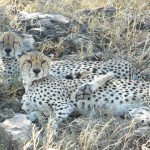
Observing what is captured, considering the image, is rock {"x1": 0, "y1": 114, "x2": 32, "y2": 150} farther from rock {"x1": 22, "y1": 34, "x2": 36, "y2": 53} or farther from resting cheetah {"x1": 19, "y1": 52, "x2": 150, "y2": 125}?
rock {"x1": 22, "y1": 34, "x2": 36, "y2": 53}

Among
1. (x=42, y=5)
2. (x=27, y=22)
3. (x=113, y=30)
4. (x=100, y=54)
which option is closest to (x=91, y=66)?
(x=100, y=54)

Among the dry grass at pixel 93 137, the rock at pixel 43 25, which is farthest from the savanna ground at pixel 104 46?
the rock at pixel 43 25

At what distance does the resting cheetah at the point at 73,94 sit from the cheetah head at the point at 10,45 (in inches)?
31.9

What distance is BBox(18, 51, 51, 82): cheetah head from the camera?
4688 millimetres

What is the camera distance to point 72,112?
456cm

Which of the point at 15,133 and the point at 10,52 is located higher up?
the point at 10,52

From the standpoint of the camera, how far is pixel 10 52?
5.60m

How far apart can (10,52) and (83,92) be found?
1322 mm

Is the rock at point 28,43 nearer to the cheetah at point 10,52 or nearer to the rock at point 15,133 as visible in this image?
the cheetah at point 10,52

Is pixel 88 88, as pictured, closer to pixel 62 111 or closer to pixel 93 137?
pixel 62 111

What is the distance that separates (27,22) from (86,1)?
1.42m

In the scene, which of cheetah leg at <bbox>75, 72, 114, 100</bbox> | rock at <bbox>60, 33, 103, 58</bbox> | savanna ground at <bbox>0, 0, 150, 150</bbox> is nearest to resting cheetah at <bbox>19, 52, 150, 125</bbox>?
cheetah leg at <bbox>75, 72, 114, 100</bbox>

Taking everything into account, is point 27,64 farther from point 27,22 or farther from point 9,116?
point 27,22

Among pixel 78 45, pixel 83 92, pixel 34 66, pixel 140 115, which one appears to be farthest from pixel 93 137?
pixel 78 45
